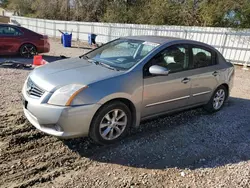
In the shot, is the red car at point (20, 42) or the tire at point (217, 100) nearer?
the tire at point (217, 100)

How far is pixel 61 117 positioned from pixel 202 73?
2.86m

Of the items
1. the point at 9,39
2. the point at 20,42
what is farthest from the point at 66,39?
the point at 9,39

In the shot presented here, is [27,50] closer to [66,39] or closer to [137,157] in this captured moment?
[66,39]

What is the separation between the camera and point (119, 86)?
3281mm

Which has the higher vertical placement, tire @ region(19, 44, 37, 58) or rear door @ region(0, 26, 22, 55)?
rear door @ region(0, 26, 22, 55)

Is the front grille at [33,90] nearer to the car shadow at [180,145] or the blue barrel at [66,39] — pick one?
the car shadow at [180,145]

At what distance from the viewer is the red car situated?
30.8 feet

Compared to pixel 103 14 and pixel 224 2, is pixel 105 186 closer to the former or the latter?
pixel 224 2

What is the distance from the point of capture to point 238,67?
1135 cm

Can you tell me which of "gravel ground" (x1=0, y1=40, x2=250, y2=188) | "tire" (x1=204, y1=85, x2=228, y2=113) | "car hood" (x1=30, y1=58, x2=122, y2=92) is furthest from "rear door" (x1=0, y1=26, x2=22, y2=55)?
"tire" (x1=204, y1=85, x2=228, y2=113)

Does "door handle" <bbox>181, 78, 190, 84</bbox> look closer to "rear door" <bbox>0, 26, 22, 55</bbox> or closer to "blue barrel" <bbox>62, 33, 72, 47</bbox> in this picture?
"rear door" <bbox>0, 26, 22, 55</bbox>

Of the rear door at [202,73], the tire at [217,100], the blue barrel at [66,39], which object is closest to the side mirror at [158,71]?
the rear door at [202,73]

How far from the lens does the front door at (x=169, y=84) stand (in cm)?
367

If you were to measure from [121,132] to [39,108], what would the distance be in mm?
1266
